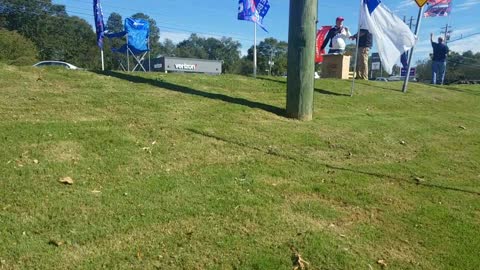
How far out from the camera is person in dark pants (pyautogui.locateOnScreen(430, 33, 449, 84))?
1661 centimetres

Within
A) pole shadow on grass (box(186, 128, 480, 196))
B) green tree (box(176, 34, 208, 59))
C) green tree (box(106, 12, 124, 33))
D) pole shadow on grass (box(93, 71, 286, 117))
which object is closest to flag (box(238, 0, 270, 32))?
pole shadow on grass (box(93, 71, 286, 117))

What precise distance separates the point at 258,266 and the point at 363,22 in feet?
26.7

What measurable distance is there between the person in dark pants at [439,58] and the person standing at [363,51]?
13.9ft

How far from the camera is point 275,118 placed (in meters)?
7.48

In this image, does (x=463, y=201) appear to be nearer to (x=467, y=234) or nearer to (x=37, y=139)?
(x=467, y=234)

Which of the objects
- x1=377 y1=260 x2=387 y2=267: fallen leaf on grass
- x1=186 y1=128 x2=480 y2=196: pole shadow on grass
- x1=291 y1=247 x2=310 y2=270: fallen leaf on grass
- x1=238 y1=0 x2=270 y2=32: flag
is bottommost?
x1=377 y1=260 x2=387 y2=267: fallen leaf on grass

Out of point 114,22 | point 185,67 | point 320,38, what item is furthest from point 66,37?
point 320,38

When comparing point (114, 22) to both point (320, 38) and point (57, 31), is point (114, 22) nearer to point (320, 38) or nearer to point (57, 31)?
point (57, 31)

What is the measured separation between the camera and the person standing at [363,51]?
1344 centimetres

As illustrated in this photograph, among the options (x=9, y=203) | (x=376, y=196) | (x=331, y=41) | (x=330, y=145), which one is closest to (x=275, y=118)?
(x=330, y=145)

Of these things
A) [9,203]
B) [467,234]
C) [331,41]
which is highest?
[331,41]

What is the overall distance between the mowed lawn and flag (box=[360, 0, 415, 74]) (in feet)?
7.54

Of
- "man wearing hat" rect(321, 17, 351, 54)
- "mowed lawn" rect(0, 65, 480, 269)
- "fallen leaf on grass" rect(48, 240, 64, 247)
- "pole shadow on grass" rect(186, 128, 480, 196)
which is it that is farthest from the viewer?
"man wearing hat" rect(321, 17, 351, 54)

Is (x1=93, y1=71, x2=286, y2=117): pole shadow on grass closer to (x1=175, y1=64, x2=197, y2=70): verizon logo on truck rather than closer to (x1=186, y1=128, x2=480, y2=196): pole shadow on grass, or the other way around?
(x1=186, y1=128, x2=480, y2=196): pole shadow on grass
